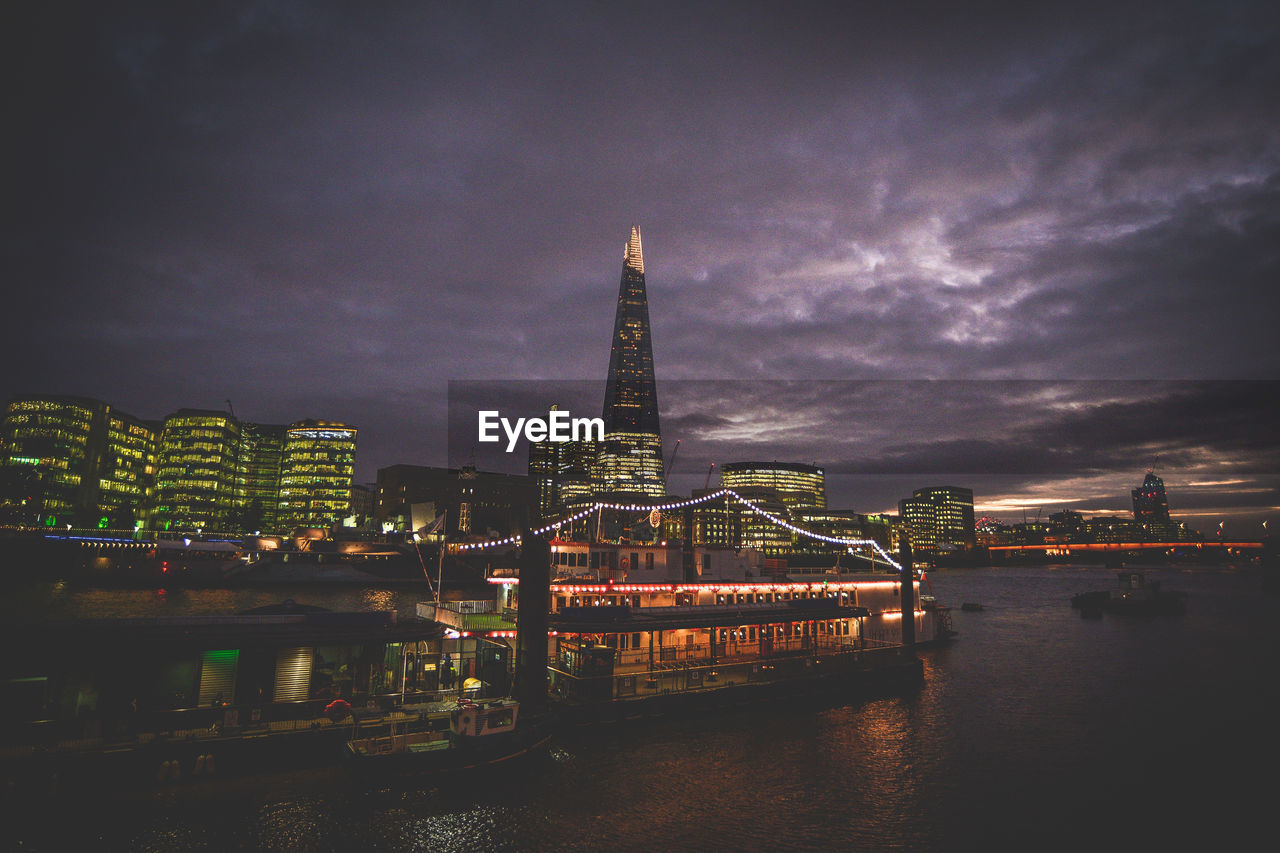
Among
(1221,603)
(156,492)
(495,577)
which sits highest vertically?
(156,492)

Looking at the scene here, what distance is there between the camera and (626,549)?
41.3m

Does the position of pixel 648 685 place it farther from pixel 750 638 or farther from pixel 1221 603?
pixel 1221 603

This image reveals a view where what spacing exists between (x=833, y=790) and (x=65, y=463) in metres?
196

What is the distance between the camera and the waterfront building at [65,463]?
452ft

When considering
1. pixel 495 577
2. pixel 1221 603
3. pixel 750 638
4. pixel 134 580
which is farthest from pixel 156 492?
pixel 1221 603

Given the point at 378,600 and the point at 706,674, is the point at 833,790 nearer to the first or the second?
the point at 706,674

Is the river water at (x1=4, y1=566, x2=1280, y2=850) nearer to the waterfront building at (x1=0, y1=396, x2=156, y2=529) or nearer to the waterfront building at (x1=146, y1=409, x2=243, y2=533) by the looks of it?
the waterfront building at (x1=0, y1=396, x2=156, y2=529)

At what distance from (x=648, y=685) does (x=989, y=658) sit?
126 ft

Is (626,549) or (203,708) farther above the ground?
(626,549)

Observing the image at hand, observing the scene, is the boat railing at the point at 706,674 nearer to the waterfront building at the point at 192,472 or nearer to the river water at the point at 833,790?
the river water at the point at 833,790

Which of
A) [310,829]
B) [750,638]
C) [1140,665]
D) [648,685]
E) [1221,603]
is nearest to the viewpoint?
[310,829]

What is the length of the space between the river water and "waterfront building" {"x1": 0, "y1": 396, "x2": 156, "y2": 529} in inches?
5844

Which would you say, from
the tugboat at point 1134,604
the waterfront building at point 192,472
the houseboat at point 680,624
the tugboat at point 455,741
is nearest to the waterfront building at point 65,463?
the waterfront building at point 192,472

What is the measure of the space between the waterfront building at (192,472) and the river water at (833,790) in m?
196
